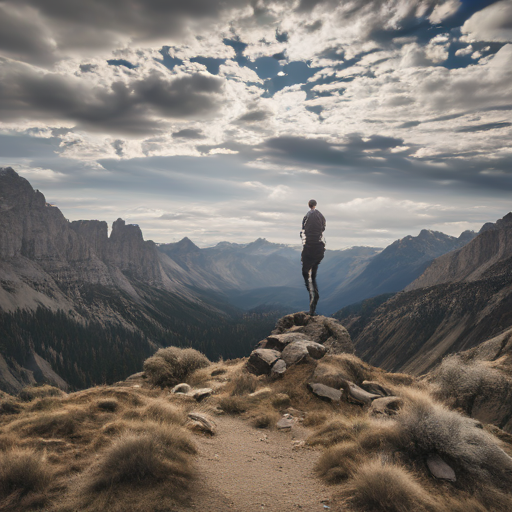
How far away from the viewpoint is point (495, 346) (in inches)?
1460

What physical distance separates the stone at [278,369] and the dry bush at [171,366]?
16.1 ft

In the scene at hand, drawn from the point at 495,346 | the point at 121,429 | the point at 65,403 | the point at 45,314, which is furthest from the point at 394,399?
the point at 45,314

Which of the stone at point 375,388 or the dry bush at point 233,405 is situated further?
the stone at point 375,388

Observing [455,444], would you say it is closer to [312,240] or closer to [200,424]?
[200,424]

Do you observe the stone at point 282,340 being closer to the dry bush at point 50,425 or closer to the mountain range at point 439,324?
the dry bush at point 50,425

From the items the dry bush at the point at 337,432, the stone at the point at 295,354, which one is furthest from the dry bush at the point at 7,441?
the stone at the point at 295,354

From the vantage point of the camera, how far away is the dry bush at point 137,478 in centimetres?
525

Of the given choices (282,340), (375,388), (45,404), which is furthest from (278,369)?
(45,404)

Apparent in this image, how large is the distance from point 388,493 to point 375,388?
304 inches

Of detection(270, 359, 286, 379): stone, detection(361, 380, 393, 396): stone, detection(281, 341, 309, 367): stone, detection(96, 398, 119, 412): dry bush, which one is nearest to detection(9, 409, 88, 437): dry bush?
detection(96, 398, 119, 412): dry bush

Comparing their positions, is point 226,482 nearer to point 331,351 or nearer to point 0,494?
point 0,494

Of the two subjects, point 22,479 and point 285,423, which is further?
point 285,423

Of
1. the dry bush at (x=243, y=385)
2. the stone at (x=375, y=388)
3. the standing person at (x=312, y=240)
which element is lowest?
the dry bush at (x=243, y=385)

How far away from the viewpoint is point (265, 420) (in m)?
10.2
